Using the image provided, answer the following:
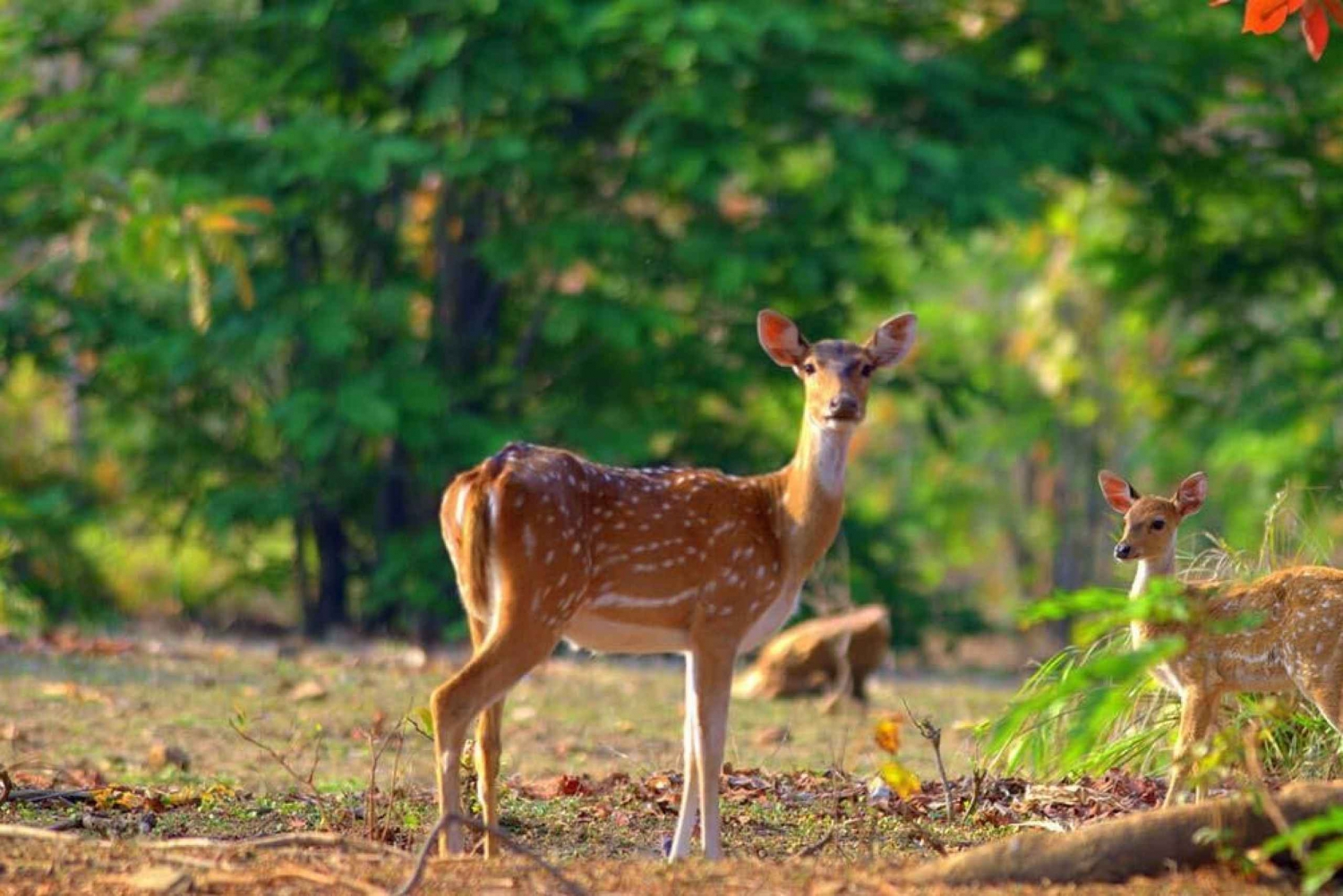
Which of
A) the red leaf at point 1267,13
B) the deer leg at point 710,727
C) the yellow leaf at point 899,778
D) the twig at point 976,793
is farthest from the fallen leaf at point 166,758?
the red leaf at point 1267,13

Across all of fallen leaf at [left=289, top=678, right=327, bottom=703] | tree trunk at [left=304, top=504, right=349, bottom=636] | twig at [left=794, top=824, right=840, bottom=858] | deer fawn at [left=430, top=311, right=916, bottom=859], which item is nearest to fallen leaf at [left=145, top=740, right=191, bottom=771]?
fallen leaf at [left=289, top=678, right=327, bottom=703]

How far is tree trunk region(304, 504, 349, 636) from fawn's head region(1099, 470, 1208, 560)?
1023cm

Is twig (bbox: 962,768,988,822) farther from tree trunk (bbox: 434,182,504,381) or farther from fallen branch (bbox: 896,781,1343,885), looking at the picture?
tree trunk (bbox: 434,182,504,381)

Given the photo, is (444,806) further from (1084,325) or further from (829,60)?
(1084,325)

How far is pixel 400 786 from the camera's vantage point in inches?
331

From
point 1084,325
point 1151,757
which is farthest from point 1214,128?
point 1151,757

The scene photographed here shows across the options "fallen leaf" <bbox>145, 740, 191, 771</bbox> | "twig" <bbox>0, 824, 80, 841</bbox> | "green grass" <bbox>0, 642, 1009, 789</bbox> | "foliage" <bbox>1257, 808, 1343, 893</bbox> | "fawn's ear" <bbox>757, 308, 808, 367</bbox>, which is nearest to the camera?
"foliage" <bbox>1257, 808, 1343, 893</bbox>

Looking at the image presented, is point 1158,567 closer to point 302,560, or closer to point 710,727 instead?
point 710,727

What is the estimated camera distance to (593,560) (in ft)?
24.0

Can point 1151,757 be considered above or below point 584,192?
below

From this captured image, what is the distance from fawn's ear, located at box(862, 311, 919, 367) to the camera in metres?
8.16

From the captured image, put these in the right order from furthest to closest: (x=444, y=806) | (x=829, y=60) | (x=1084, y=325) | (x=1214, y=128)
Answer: (x=1084, y=325), (x=1214, y=128), (x=829, y=60), (x=444, y=806)

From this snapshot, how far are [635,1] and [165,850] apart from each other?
8890 mm

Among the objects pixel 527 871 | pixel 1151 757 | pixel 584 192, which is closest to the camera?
pixel 527 871
